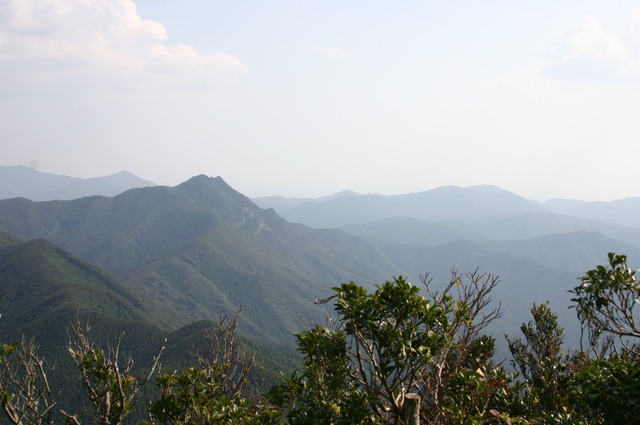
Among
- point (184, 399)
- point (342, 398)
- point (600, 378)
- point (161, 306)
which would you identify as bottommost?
point (161, 306)

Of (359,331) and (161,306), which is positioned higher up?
(359,331)

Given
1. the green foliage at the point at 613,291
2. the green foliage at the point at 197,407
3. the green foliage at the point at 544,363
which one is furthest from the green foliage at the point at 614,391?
the green foliage at the point at 197,407

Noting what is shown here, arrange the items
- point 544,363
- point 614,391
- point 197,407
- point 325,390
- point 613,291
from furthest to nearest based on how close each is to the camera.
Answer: point 544,363, point 613,291, point 197,407, point 325,390, point 614,391

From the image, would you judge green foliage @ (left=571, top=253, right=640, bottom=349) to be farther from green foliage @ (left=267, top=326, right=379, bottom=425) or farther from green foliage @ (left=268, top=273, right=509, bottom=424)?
green foliage @ (left=267, top=326, right=379, bottom=425)

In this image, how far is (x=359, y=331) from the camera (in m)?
7.43

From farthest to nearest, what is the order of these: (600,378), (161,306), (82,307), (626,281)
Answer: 1. (161,306)
2. (82,307)
3. (626,281)
4. (600,378)

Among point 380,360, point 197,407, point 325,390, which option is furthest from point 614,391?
point 197,407

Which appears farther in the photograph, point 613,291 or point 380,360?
point 613,291

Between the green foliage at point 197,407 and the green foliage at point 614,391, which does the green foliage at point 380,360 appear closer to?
the green foliage at point 197,407

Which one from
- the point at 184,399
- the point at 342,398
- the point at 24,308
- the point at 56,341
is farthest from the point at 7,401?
the point at 24,308

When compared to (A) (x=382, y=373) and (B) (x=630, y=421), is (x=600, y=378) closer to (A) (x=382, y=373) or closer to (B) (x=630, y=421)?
(B) (x=630, y=421)

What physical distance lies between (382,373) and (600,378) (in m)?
4.43

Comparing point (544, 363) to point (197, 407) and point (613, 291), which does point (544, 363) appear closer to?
point (613, 291)

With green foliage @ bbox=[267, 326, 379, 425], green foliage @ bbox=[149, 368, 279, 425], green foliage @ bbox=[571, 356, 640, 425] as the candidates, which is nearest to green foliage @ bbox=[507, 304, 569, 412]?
green foliage @ bbox=[571, 356, 640, 425]
